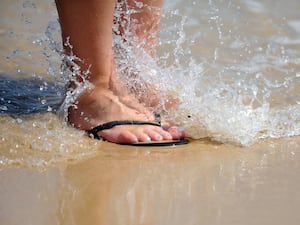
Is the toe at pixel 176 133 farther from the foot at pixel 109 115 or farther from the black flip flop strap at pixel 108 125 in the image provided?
the black flip flop strap at pixel 108 125

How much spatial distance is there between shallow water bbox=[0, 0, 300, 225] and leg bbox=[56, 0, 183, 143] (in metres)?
0.08

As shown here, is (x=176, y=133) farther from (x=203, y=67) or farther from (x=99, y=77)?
(x=203, y=67)

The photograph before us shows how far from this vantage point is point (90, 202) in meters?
1.88

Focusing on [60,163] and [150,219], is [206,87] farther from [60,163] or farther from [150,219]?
[150,219]

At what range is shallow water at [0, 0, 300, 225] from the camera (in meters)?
1.86

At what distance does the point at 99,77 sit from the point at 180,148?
1.36ft

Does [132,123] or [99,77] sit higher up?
[99,77]

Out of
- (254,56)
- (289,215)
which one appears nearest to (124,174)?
(289,215)

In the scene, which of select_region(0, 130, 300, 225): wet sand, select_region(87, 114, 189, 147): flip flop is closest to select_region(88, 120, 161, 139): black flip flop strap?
select_region(87, 114, 189, 147): flip flop

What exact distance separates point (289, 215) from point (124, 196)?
1.50 feet

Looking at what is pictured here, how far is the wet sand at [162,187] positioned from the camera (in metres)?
1.80

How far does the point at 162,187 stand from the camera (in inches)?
79.1

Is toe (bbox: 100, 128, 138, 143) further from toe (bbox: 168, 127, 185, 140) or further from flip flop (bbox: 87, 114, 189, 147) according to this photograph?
toe (bbox: 168, 127, 185, 140)

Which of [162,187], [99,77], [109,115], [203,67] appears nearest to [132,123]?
[109,115]
